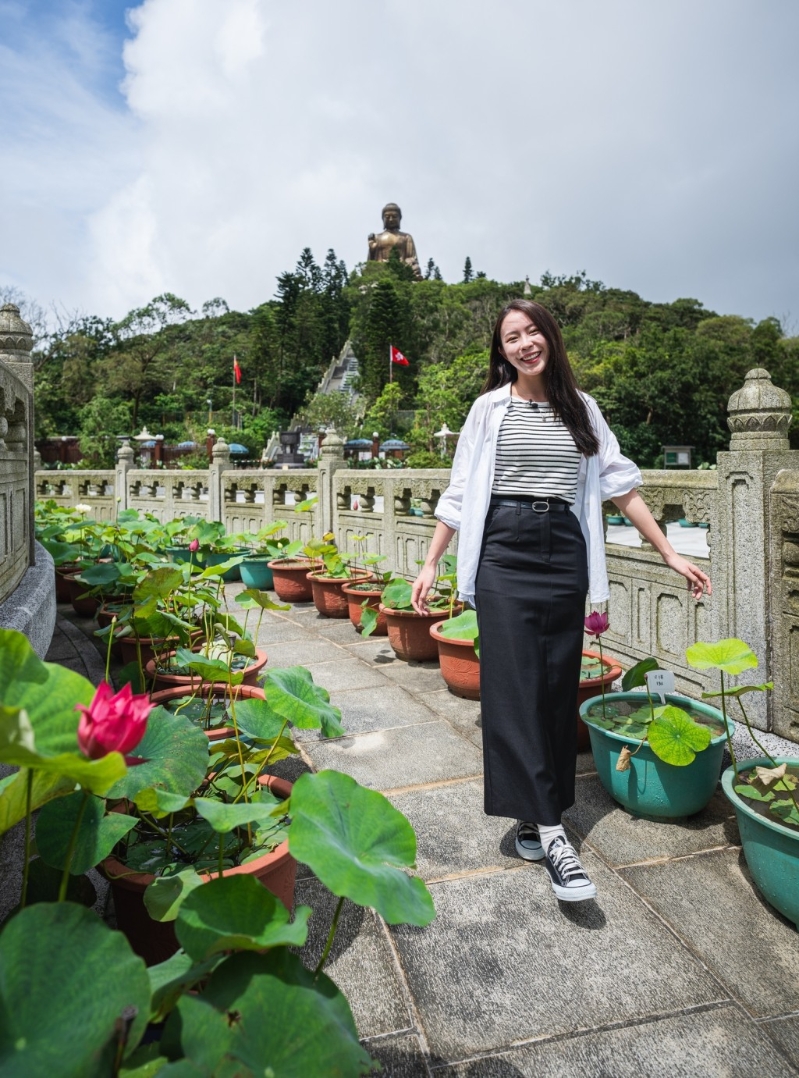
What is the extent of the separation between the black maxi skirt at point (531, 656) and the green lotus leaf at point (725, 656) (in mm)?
330

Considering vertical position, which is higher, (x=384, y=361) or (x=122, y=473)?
(x=384, y=361)

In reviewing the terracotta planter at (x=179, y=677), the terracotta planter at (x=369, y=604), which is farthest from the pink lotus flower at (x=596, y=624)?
the terracotta planter at (x=369, y=604)

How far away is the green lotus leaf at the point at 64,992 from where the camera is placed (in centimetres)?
65

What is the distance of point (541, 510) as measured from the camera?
194 cm

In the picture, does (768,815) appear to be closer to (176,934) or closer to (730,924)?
(730,924)

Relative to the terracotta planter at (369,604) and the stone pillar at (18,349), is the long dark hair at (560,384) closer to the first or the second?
the stone pillar at (18,349)

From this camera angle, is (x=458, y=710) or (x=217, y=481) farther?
(x=217, y=481)

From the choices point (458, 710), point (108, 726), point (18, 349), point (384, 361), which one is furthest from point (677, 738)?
point (384, 361)

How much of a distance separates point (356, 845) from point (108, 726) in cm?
45

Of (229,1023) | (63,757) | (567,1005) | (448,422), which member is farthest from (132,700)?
(448,422)

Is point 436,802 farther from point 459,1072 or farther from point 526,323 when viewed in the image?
point 526,323

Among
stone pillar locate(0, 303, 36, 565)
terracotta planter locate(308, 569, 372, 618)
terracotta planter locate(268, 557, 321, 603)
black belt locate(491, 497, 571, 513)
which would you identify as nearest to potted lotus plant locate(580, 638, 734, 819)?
black belt locate(491, 497, 571, 513)

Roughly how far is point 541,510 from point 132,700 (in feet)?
4.48

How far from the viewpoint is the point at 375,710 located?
3.16 m
